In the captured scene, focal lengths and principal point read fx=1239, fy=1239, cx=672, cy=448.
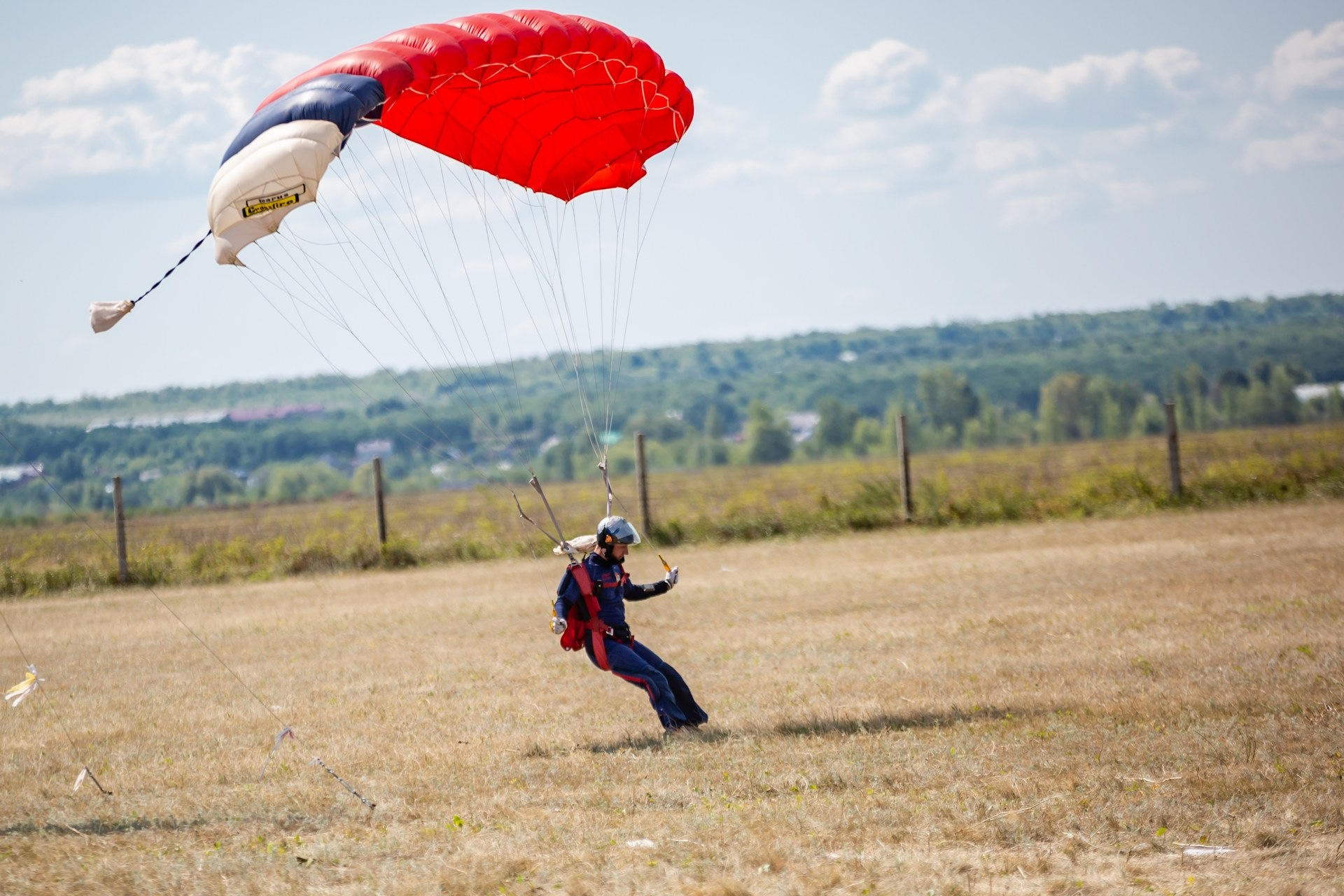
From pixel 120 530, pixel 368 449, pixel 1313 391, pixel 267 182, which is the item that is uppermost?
pixel 267 182

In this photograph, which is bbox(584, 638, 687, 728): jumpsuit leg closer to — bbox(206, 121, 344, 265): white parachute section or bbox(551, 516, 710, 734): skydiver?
bbox(551, 516, 710, 734): skydiver

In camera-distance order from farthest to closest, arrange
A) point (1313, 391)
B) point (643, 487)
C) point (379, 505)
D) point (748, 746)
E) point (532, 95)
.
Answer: point (1313, 391), point (643, 487), point (379, 505), point (532, 95), point (748, 746)

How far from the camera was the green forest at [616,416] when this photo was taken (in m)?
24.6

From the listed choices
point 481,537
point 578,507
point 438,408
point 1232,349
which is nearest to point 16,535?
point 481,537

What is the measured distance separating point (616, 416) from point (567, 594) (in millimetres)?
154763

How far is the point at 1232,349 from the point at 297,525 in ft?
493

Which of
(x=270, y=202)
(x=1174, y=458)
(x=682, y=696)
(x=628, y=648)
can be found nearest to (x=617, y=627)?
(x=628, y=648)

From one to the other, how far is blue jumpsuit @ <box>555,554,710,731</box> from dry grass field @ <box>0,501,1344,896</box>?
251mm

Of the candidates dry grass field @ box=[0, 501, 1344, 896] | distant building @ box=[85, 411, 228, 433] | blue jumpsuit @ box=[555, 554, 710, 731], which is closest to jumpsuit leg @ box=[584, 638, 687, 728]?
blue jumpsuit @ box=[555, 554, 710, 731]

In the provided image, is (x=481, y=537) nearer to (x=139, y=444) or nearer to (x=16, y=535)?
(x=16, y=535)

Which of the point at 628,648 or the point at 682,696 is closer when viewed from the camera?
the point at 682,696

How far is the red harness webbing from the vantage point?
8.20m

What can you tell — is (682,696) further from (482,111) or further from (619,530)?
(482,111)

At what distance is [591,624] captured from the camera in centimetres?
824
